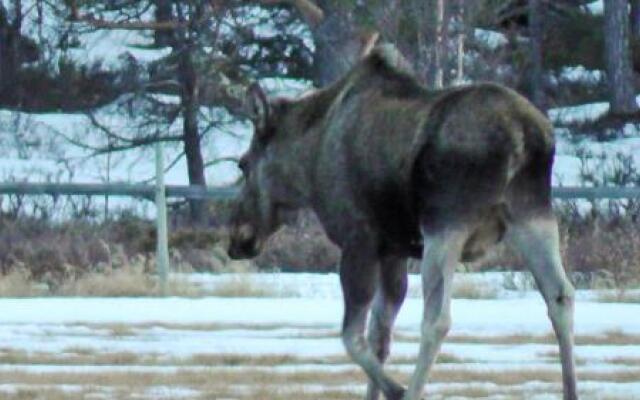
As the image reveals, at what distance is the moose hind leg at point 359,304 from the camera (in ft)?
37.2

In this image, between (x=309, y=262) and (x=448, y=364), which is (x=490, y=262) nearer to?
(x=309, y=262)

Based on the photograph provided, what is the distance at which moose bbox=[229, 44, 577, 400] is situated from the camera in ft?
35.1

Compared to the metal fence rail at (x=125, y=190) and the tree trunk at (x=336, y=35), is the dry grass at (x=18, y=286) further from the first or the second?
the tree trunk at (x=336, y=35)

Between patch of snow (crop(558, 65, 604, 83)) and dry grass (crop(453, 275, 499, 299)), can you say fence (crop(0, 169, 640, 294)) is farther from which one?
patch of snow (crop(558, 65, 604, 83))

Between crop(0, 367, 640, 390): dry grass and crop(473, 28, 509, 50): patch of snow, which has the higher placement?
crop(0, 367, 640, 390): dry grass

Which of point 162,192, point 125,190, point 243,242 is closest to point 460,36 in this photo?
point 125,190

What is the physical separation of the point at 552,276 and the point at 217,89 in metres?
22.4

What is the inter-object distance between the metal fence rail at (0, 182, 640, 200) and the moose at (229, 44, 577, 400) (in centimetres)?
1071

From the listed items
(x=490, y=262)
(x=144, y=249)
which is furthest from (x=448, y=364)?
(x=144, y=249)

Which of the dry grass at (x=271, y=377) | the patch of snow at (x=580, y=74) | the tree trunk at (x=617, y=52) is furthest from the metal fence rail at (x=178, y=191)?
the patch of snow at (x=580, y=74)

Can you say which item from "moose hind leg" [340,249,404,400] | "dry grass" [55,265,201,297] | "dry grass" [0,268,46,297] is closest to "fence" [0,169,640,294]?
"dry grass" [55,265,201,297]

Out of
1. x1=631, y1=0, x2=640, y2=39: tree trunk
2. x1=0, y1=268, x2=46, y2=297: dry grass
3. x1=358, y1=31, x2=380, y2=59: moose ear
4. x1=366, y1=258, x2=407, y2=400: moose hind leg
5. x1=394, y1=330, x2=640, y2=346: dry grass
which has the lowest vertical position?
x1=631, y1=0, x2=640, y2=39: tree trunk

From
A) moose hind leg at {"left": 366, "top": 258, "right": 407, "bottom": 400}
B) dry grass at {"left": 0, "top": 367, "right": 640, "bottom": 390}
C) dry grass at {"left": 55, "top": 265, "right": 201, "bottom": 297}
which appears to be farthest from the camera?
dry grass at {"left": 55, "top": 265, "right": 201, "bottom": 297}

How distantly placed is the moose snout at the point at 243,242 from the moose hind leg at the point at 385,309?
113 cm
